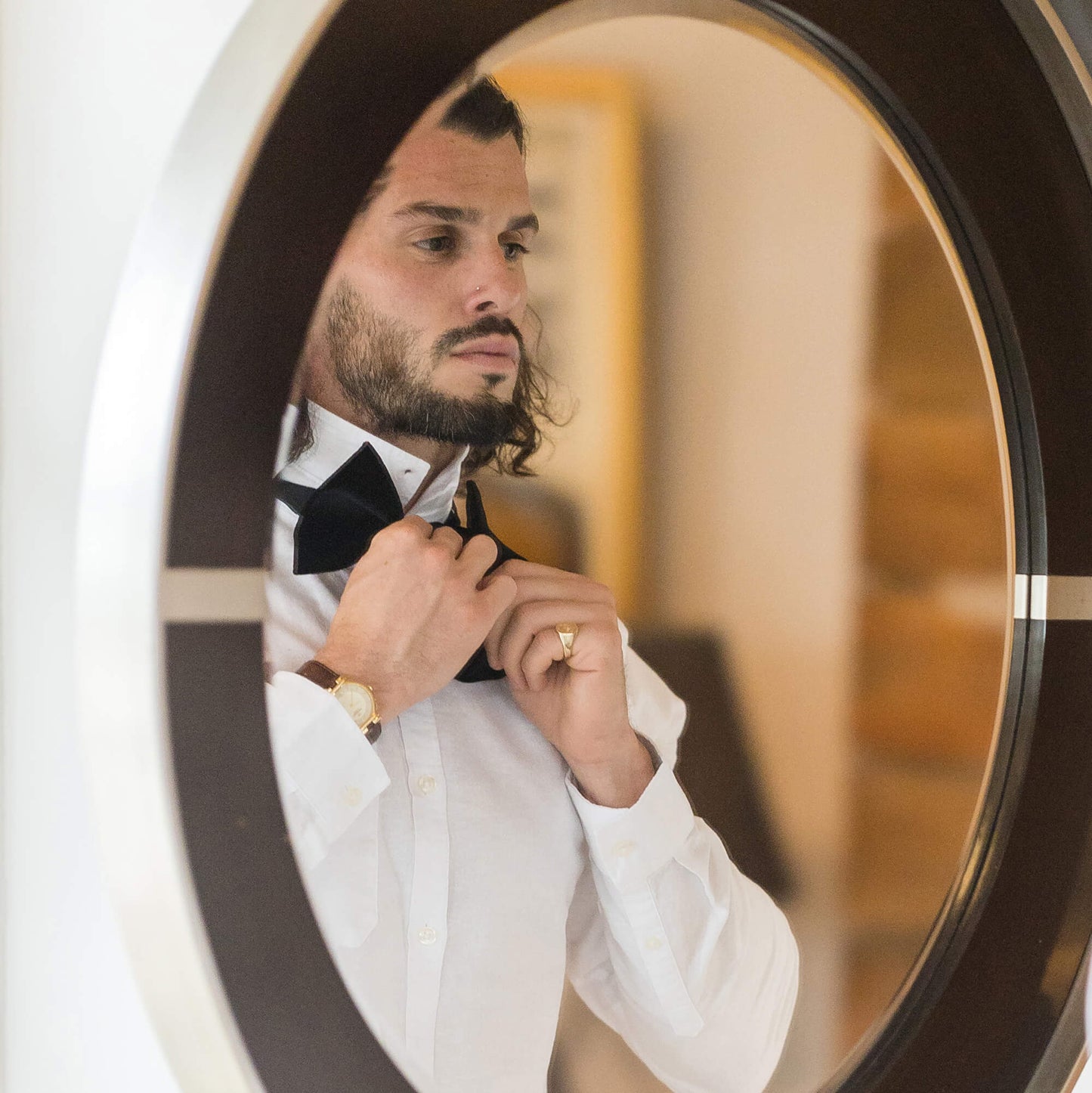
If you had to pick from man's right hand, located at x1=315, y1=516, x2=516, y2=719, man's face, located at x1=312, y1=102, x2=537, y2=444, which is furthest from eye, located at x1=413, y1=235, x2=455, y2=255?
man's right hand, located at x1=315, y1=516, x2=516, y2=719

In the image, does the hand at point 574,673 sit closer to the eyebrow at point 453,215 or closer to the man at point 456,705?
the man at point 456,705

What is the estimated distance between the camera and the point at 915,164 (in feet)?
1.95

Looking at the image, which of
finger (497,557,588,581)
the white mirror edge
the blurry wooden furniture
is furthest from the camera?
the blurry wooden furniture

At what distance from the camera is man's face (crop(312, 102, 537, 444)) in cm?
40

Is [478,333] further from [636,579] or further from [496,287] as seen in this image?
[636,579]

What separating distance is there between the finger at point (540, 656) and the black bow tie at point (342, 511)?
85mm

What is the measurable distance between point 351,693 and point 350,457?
0.09 m

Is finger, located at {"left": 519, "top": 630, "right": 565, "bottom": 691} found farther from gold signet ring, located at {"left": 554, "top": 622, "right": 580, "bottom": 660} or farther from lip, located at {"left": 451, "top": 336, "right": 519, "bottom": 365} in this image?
lip, located at {"left": 451, "top": 336, "right": 519, "bottom": 365}

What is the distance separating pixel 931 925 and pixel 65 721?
494 millimetres

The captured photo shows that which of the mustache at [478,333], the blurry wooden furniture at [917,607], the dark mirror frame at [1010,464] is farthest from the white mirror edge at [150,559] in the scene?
the blurry wooden furniture at [917,607]

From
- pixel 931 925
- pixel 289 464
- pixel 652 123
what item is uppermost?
pixel 652 123

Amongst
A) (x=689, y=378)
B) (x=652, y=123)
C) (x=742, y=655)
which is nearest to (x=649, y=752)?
(x=742, y=655)

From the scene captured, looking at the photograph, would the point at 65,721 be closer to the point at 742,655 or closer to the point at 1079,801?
the point at 742,655

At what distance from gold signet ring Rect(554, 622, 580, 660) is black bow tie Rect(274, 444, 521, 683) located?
0.09m
